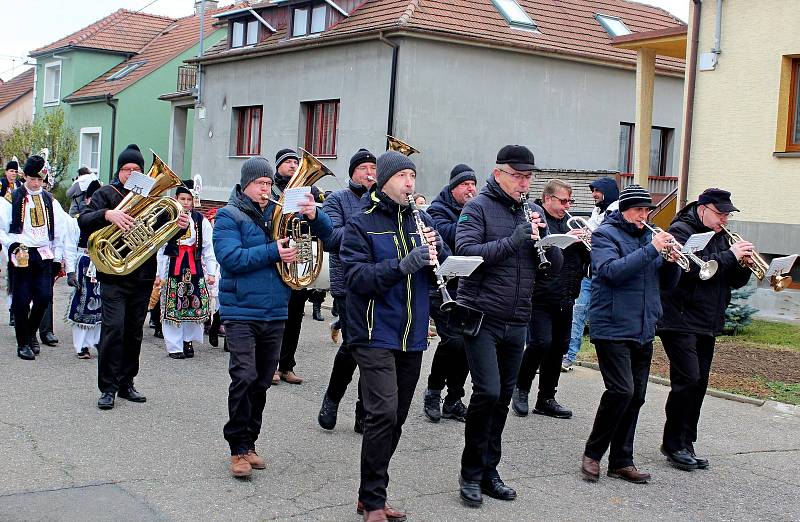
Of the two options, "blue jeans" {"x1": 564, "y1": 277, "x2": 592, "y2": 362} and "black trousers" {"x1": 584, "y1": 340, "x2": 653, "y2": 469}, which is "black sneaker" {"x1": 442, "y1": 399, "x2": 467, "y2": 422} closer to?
"black trousers" {"x1": 584, "y1": 340, "x2": 653, "y2": 469}

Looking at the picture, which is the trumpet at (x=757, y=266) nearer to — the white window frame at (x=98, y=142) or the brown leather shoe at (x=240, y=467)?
the brown leather shoe at (x=240, y=467)

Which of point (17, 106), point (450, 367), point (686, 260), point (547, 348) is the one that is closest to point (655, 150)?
point (547, 348)

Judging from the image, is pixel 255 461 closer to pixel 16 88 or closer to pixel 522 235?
pixel 522 235

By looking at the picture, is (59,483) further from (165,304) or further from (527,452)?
(165,304)

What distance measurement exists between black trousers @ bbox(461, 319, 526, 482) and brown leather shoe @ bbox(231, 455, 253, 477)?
1326 millimetres

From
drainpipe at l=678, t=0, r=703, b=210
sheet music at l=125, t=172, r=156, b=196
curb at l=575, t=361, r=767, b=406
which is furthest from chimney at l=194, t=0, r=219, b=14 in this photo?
sheet music at l=125, t=172, r=156, b=196

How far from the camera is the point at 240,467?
20.6ft

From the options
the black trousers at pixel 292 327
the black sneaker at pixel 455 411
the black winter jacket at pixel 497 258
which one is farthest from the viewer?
the black trousers at pixel 292 327

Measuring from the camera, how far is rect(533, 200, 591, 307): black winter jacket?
27.8 ft

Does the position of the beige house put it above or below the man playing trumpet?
above

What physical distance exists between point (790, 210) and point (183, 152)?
2441 cm

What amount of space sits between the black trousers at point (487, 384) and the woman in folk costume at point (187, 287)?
5.37m

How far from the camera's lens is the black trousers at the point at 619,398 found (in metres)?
6.64

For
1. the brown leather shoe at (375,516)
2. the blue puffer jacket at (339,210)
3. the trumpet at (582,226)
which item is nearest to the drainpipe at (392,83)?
the trumpet at (582,226)
